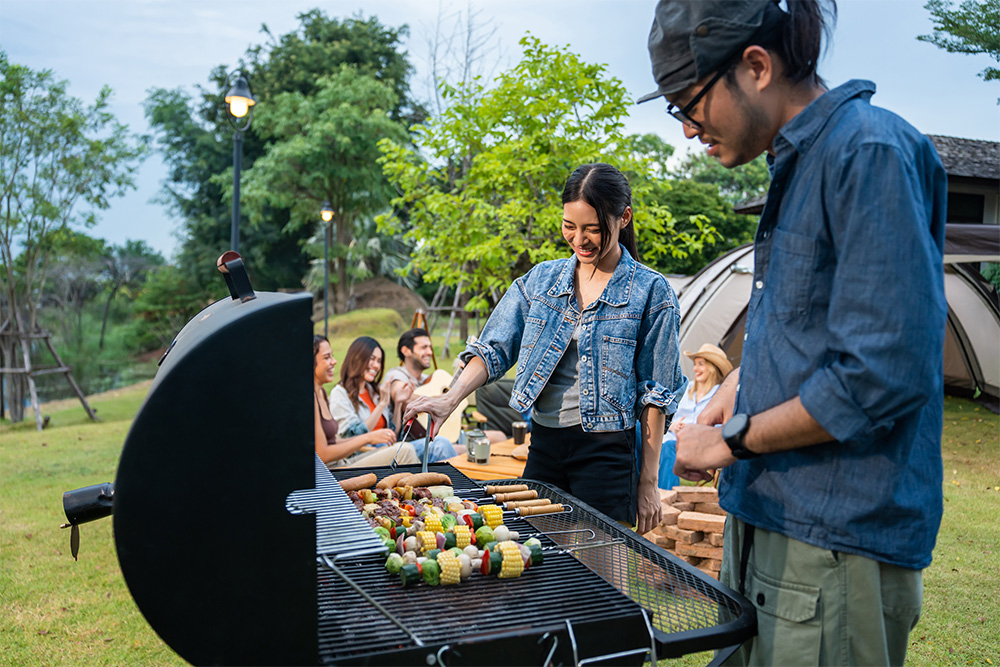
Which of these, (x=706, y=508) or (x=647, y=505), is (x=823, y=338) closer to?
(x=647, y=505)

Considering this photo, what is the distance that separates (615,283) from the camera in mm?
2525

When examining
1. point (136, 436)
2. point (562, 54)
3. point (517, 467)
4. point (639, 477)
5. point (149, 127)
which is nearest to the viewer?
point (136, 436)

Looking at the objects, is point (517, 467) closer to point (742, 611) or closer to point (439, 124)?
point (742, 611)

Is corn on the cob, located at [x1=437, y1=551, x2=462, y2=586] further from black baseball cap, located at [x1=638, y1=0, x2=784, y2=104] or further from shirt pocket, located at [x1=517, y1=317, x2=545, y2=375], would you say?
black baseball cap, located at [x1=638, y1=0, x2=784, y2=104]

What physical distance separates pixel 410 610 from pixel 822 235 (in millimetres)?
1101

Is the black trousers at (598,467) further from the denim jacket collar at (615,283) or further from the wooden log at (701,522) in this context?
the wooden log at (701,522)

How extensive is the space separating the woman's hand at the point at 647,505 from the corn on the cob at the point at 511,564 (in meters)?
0.95

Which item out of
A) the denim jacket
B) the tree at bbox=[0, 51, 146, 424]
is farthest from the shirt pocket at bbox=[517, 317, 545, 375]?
the tree at bbox=[0, 51, 146, 424]

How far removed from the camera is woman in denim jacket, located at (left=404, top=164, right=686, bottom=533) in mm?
2475

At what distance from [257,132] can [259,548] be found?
3152 centimetres

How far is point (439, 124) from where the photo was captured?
10000mm

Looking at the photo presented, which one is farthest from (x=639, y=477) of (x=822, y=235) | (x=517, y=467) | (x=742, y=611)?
(x=517, y=467)

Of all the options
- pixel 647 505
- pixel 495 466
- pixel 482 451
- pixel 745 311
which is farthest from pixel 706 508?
pixel 745 311

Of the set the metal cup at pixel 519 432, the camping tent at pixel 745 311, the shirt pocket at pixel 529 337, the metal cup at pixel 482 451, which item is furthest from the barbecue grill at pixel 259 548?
the camping tent at pixel 745 311
